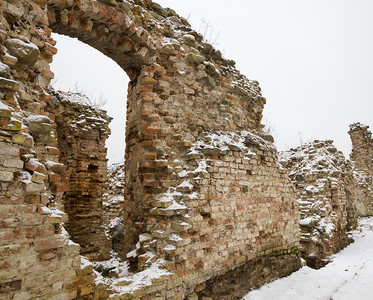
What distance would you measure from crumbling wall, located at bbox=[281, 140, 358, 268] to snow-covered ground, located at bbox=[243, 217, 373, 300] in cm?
74

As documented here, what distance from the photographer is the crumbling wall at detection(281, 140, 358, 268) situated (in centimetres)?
596

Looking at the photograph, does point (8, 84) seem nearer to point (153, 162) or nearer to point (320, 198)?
point (153, 162)

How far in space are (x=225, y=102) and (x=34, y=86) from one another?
9.64ft

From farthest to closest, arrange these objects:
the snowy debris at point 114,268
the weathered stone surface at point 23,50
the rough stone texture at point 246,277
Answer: the rough stone texture at point 246,277, the snowy debris at point 114,268, the weathered stone surface at point 23,50

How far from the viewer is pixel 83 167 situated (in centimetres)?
609

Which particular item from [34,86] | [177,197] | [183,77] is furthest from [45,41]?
[177,197]

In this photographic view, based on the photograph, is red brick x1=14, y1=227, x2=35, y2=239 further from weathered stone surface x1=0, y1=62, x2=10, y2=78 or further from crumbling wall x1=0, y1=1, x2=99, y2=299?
weathered stone surface x1=0, y1=62, x2=10, y2=78

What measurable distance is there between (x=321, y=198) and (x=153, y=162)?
17.8 ft

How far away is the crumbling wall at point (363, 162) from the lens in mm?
11830

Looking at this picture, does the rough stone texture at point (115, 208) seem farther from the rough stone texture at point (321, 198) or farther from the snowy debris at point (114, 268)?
the rough stone texture at point (321, 198)

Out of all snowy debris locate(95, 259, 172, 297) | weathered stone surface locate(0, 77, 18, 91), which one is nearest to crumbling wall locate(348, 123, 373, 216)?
snowy debris locate(95, 259, 172, 297)

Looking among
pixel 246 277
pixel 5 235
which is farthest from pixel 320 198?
pixel 5 235

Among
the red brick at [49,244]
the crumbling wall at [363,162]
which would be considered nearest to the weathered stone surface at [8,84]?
the red brick at [49,244]

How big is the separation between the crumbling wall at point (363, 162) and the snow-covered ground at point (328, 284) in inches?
319
